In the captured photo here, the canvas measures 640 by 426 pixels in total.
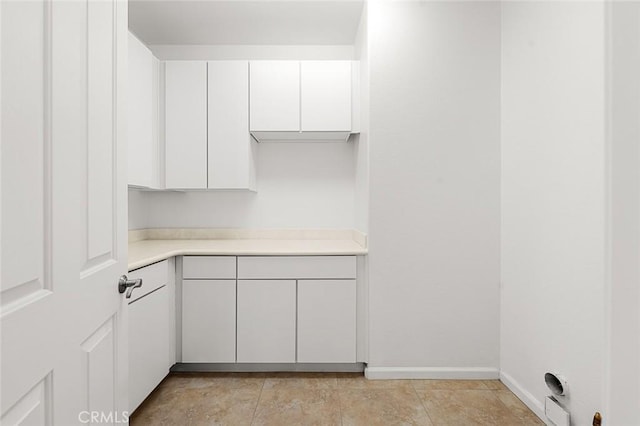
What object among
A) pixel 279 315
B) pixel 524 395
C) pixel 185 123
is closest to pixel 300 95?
pixel 185 123

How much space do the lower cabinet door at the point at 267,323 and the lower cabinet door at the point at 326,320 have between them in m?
0.06

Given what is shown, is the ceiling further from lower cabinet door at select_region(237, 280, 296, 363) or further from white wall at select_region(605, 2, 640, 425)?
white wall at select_region(605, 2, 640, 425)

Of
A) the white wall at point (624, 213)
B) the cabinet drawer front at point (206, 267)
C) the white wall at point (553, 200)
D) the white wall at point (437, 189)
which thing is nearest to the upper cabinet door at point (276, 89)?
the white wall at point (437, 189)

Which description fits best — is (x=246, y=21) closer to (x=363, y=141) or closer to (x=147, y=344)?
(x=363, y=141)

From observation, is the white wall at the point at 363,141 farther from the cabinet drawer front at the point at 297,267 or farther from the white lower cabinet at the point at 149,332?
the white lower cabinet at the point at 149,332

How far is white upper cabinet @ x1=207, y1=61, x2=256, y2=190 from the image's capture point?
264cm

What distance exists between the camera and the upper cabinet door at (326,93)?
8.68 feet

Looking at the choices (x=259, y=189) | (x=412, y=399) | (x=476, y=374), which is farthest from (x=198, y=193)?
(x=476, y=374)

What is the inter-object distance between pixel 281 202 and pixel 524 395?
206 centimetres

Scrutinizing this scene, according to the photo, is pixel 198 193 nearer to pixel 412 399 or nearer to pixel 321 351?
pixel 321 351

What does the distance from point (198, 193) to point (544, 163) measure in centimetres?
242

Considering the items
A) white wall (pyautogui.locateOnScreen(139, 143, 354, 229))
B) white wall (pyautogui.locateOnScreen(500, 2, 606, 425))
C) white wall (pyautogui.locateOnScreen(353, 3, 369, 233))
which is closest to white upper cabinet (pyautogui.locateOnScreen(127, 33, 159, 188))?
white wall (pyautogui.locateOnScreen(139, 143, 354, 229))

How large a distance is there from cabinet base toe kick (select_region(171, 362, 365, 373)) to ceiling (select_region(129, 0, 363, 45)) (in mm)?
2339

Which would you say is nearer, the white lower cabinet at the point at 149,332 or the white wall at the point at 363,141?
the white lower cabinet at the point at 149,332
